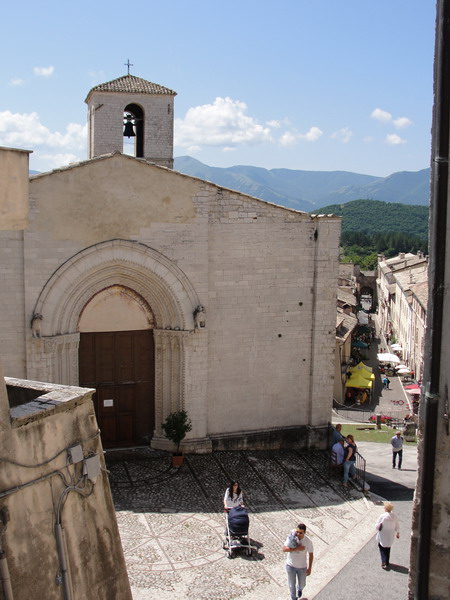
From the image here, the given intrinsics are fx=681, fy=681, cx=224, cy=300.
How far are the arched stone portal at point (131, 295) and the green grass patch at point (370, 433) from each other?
7.68m

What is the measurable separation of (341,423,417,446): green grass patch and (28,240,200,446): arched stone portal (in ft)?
25.2

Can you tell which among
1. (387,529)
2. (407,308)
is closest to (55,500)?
(387,529)

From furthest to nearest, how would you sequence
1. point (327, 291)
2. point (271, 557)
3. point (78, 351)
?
point (327, 291) → point (78, 351) → point (271, 557)

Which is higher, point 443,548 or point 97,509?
point 443,548

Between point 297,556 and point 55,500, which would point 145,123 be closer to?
point 297,556

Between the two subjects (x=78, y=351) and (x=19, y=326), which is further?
(x=78, y=351)

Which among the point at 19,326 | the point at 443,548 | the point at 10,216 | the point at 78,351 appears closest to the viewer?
the point at 443,548

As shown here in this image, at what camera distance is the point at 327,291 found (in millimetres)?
17547

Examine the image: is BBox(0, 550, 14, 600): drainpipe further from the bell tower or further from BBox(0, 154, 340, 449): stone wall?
the bell tower

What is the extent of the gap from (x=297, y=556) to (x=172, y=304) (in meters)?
7.72

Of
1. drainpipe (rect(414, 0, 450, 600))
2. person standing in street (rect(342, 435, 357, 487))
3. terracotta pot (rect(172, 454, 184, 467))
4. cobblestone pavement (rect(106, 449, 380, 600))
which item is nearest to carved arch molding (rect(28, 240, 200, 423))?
terracotta pot (rect(172, 454, 184, 467))

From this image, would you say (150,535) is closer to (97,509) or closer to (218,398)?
(218,398)

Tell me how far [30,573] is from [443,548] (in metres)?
3.65

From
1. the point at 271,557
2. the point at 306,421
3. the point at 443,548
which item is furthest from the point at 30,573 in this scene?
the point at 306,421
